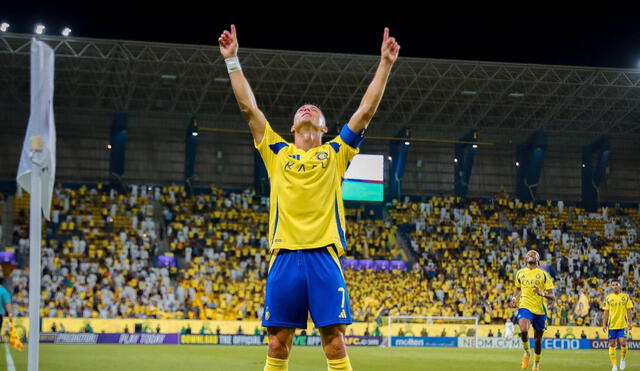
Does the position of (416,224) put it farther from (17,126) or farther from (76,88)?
(17,126)

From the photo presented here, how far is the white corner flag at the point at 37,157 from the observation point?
5297 millimetres

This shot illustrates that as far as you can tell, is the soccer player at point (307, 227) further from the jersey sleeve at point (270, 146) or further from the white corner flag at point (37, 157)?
the white corner flag at point (37, 157)

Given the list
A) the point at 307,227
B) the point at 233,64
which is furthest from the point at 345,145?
the point at 233,64

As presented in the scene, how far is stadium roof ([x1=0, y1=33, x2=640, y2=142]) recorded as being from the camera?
41.1 meters

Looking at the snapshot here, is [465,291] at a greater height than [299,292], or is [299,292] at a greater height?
[299,292]

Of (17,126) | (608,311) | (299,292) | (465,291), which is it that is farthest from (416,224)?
(299,292)

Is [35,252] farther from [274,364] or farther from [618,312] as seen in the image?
[618,312]

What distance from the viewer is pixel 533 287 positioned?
17656 mm

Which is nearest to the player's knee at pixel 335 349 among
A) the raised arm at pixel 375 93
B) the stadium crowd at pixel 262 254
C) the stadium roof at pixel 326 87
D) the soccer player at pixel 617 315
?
the raised arm at pixel 375 93

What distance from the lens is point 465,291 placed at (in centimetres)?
4125

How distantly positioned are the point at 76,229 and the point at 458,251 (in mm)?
19703

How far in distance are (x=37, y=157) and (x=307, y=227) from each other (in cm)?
188

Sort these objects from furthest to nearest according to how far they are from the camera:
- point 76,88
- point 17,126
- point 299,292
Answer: point 17,126
point 76,88
point 299,292

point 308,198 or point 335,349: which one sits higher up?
point 308,198
